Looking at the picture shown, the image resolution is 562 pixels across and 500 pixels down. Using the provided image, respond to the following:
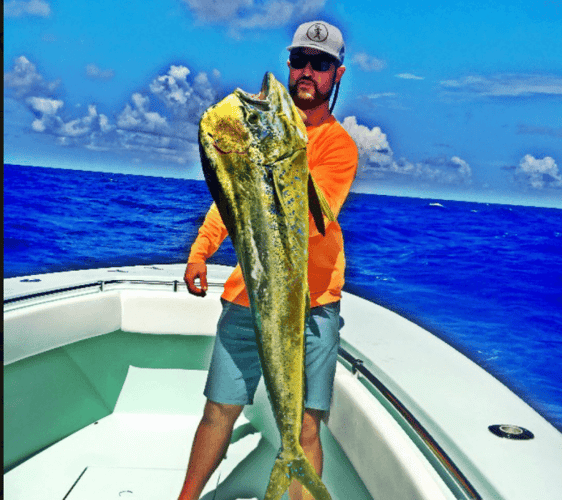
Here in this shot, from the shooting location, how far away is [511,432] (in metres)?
1.61

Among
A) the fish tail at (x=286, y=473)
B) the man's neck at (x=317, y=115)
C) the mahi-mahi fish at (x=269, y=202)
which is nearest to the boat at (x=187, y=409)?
the fish tail at (x=286, y=473)

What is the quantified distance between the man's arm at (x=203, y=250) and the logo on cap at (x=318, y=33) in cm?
67

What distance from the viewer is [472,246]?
1206 inches

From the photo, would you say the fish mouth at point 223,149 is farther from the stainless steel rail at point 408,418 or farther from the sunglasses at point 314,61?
the stainless steel rail at point 408,418

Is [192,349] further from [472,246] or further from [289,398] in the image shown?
[472,246]

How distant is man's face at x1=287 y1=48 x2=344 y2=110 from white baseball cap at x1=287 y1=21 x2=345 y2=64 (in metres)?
0.02

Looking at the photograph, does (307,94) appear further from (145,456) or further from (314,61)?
(145,456)

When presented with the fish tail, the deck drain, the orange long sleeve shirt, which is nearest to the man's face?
the orange long sleeve shirt

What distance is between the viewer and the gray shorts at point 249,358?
71.8 inches

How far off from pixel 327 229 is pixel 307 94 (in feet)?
1.40

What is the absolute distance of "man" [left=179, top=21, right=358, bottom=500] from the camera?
154cm

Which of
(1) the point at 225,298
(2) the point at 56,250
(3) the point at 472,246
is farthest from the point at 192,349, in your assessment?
(3) the point at 472,246

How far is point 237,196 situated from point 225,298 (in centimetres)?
80

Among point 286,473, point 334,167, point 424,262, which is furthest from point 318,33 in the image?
Result: point 424,262
